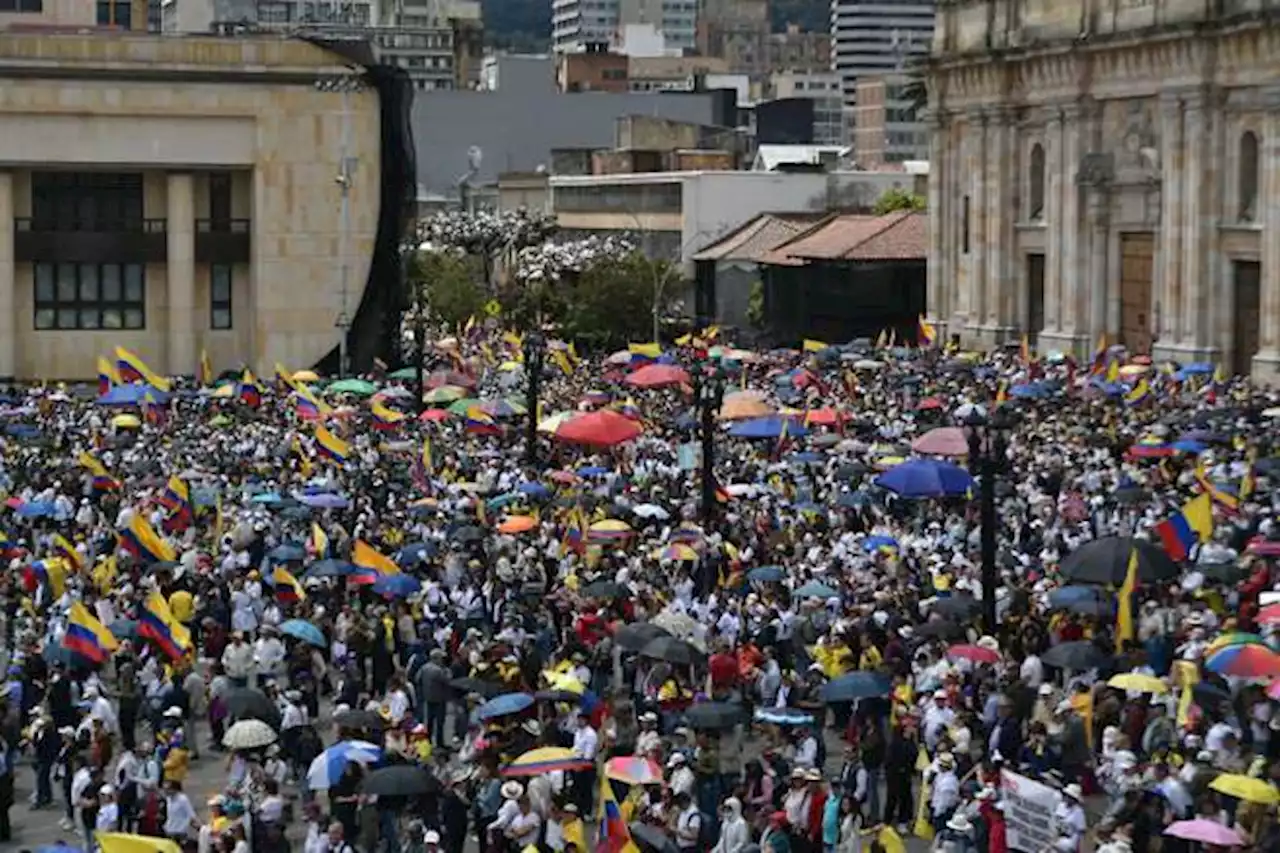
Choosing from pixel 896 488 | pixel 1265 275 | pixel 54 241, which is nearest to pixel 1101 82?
pixel 1265 275

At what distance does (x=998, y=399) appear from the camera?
169 ft

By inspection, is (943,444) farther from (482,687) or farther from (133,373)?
(133,373)

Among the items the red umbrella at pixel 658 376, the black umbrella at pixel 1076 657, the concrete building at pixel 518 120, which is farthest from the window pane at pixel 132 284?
the concrete building at pixel 518 120

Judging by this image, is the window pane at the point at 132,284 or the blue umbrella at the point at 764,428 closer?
the blue umbrella at the point at 764,428

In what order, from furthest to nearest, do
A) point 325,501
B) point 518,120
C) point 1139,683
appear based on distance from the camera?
point 518,120, point 325,501, point 1139,683

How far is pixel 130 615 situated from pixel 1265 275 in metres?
37.1

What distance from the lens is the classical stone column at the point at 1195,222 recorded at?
6378 cm

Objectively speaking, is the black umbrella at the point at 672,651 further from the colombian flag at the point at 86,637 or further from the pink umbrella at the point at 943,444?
the pink umbrella at the point at 943,444

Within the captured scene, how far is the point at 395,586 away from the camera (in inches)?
1267

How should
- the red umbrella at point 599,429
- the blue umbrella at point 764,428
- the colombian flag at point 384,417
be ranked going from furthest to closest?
1. the colombian flag at point 384,417
2. the blue umbrella at point 764,428
3. the red umbrella at point 599,429

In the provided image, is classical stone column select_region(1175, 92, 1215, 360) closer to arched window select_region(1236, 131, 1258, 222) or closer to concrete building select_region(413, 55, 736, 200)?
arched window select_region(1236, 131, 1258, 222)

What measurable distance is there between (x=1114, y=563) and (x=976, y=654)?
289 cm

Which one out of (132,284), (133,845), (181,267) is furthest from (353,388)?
(133,845)

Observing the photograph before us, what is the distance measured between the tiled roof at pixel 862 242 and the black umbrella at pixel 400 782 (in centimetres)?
6312
